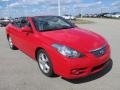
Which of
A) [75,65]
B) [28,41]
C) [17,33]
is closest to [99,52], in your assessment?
[75,65]

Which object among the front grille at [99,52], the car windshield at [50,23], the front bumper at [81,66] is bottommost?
the front bumper at [81,66]

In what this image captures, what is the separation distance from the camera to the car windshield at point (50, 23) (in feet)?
22.4

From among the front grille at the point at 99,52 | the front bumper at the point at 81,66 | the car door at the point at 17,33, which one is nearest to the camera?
the front bumper at the point at 81,66

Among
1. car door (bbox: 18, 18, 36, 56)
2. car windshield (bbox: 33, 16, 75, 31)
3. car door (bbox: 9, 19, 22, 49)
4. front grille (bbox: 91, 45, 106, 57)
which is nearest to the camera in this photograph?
front grille (bbox: 91, 45, 106, 57)

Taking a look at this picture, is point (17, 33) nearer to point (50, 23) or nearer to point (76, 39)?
point (50, 23)

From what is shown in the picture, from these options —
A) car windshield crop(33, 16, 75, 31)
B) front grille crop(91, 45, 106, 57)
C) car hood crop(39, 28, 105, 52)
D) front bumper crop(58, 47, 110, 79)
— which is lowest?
front bumper crop(58, 47, 110, 79)

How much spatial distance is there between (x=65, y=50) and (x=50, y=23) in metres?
2.13

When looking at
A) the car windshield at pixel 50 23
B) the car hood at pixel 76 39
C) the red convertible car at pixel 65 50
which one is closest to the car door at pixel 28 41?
the red convertible car at pixel 65 50

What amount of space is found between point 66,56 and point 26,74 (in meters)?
1.61

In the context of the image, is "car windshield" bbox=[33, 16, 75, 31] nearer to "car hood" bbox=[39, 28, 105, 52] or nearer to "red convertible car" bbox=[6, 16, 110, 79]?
"red convertible car" bbox=[6, 16, 110, 79]

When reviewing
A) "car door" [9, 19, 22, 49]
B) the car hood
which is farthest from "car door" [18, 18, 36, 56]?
the car hood

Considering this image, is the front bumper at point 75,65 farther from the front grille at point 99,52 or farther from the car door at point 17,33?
the car door at point 17,33

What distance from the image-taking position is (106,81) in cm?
548

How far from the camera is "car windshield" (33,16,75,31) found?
6.84 meters
